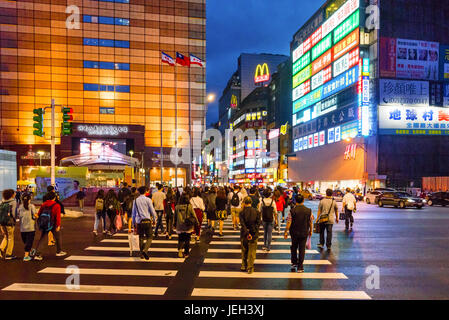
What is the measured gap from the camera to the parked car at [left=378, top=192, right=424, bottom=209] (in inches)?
1118

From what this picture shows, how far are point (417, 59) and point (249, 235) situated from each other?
4883 cm

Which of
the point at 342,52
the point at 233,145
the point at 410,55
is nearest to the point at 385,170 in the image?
the point at 410,55

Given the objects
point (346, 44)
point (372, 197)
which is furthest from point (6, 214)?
point (346, 44)

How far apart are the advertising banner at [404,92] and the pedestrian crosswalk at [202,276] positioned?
135ft

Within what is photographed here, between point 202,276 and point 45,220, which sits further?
point 45,220

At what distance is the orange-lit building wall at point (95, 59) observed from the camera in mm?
57156

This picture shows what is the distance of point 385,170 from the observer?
1833 inches

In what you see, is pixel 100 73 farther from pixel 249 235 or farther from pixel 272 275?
pixel 272 275

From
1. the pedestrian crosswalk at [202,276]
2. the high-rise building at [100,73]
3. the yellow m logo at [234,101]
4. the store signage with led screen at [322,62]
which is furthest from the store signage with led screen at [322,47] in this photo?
the yellow m logo at [234,101]

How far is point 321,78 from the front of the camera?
6203 cm

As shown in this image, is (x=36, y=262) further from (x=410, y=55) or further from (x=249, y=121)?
(x=249, y=121)

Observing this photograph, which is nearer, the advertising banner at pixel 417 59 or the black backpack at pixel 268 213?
the black backpack at pixel 268 213

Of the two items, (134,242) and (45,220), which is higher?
(45,220)

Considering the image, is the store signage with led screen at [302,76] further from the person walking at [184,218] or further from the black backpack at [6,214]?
the black backpack at [6,214]
